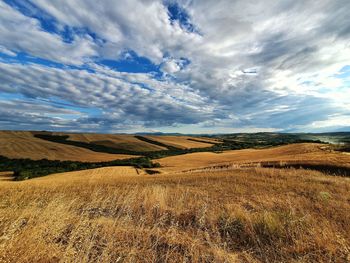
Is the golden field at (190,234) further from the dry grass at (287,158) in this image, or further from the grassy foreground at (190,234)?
the dry grass at (287,158)

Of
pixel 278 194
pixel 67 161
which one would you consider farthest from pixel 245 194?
pixel 67 161

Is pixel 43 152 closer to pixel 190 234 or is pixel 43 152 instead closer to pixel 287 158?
pixel 287 158

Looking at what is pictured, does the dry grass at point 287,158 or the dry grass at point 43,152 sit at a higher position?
the dry grass at point 287,158

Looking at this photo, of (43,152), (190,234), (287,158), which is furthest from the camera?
(43,152)

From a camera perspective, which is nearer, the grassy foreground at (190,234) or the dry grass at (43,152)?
the grassy foreground at (190,234)

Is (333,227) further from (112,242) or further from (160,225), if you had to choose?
(112,242)

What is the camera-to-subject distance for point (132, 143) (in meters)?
117

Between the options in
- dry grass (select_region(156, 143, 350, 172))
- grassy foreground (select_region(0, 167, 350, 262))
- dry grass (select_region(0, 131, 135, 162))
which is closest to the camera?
grassy foreground (select_region(0, 167, 350, 262))

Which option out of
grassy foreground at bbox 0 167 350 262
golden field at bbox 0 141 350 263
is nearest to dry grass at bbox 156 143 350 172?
golden field at bbox 0 141 350 263

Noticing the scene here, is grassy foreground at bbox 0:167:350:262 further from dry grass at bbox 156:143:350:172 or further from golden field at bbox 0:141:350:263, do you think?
dry grass at bbox 156:143:350:172

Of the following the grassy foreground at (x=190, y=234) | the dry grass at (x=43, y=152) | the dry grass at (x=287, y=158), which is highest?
the grassy foreground at (x=190, y=234)

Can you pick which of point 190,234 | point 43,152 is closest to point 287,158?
point 190,234

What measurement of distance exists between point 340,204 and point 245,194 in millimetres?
3741

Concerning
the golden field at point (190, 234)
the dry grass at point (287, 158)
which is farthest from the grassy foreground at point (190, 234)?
the dry grass at point (287, 158)
